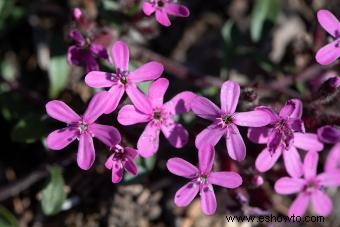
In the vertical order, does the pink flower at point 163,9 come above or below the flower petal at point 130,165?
above

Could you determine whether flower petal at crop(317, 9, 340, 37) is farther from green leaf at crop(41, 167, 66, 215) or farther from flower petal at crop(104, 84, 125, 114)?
green leaf at crop(41, 167, 66, 215)

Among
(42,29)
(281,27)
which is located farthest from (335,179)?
(42,29)

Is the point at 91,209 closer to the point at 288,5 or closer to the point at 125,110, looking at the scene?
the point at 125,110

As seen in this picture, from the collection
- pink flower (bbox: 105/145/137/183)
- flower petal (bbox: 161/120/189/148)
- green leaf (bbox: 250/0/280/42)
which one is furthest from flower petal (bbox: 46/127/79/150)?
green leaf (bbox: 250/0/280/42)

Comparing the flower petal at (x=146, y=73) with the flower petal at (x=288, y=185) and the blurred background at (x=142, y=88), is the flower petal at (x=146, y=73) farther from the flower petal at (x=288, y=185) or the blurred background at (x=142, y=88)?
the flower petal at (x=288, y=185)

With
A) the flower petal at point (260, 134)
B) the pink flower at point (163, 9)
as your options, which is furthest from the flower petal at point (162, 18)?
the flower petal at point (260, 134)

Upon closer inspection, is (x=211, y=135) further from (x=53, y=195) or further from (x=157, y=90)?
(x=53, y=195)

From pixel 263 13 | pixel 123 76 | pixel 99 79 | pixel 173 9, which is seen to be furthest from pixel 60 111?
pixel 263 13
